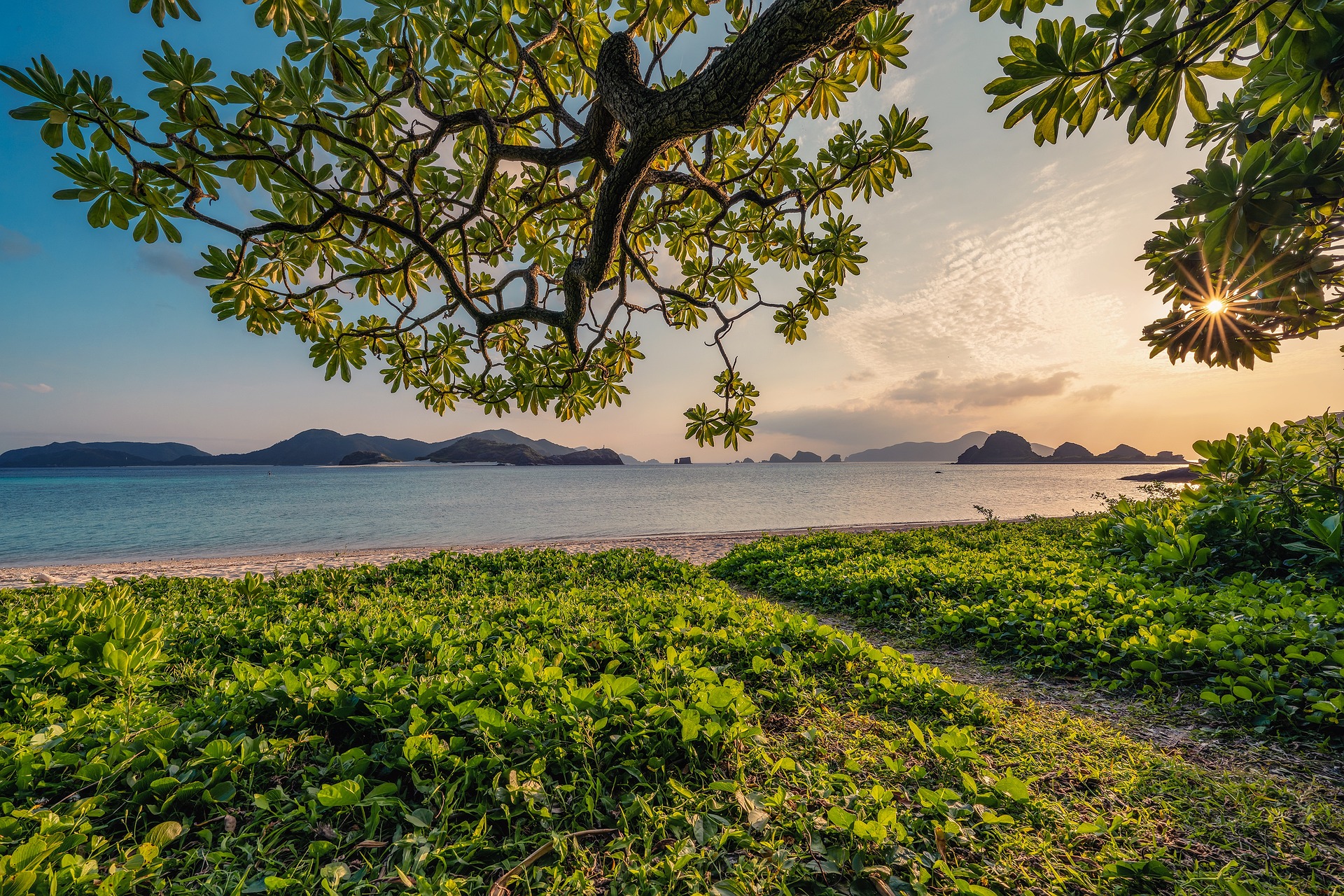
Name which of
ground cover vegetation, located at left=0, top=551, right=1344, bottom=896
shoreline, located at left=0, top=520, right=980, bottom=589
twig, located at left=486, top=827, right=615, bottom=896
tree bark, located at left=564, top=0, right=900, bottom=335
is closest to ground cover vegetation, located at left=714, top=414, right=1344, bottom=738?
ground cover vegetation, located at left=0, top=551, right=1344, bottom=896

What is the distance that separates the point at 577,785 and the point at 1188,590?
5.63 metres

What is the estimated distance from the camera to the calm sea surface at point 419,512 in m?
21.6

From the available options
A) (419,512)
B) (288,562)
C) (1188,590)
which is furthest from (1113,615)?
(419,512)

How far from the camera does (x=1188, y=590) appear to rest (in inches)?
172

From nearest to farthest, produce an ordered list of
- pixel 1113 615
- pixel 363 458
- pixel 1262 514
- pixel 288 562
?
pixel 1113 615
pixel 1262 514
pixel 288 562
pixel 363 458

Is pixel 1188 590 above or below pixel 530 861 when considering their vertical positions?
above

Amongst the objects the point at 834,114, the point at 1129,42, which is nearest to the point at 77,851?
the point at 1129,42

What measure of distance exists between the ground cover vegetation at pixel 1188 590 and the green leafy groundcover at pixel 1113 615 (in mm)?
14

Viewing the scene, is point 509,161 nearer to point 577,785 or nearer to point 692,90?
point 692,90

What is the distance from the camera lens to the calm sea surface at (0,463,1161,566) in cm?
2158

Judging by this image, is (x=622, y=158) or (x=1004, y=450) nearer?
(x=622, y=158)

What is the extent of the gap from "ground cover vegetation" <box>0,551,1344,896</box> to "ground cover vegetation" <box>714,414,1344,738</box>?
3.63ft

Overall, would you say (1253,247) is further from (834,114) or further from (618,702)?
(618,702)

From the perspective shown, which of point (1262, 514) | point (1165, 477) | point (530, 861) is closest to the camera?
point (530, 861)
